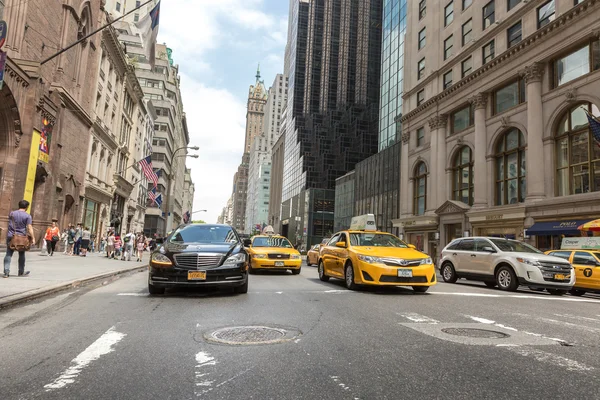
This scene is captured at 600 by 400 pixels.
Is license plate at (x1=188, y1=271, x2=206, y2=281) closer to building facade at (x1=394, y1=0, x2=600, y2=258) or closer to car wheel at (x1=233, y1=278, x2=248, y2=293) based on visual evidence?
car wheel at (x1=233, y1=278, x2=248, y2=293)

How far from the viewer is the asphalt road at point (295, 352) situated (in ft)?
10.2

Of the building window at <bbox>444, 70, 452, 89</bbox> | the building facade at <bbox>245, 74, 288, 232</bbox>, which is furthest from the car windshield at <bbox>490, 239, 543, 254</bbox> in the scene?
the building facade at <bbox>245, 74, 288, 232</bbox>

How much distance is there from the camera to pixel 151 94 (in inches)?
2702

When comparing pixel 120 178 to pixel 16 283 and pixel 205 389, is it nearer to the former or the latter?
pixel 16 283

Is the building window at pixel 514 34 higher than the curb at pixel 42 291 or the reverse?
higher

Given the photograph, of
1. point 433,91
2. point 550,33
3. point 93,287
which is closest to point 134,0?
point 433,91

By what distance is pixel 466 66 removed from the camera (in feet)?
106

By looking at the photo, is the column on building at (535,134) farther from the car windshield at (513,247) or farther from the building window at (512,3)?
the car windshield at (513,247)

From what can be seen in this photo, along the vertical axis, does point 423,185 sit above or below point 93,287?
above

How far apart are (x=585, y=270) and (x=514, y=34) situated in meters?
20.3

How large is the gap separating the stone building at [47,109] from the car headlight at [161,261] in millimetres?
13467

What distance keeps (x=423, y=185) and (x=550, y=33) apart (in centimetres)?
→ 1632

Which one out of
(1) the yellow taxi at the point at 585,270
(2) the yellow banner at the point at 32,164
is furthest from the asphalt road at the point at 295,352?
(2) the yellow banner at the point at 32,164

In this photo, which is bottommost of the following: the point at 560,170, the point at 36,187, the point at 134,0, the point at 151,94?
the point at 36,187
